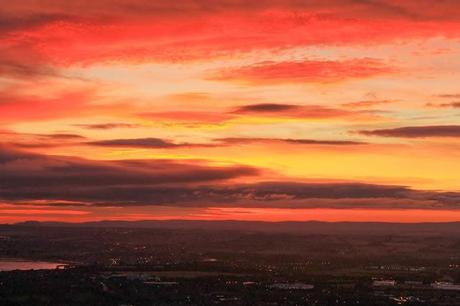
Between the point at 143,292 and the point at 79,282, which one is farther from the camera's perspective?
the point at 79,282

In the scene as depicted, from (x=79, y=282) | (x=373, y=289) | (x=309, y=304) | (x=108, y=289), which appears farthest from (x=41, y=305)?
(x=373, y=289)

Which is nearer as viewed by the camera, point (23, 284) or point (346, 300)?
point (346, 300)

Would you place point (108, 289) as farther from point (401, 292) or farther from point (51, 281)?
point (401, 292)

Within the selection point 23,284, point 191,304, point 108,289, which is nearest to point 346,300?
point 191,304

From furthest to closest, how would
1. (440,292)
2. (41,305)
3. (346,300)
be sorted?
1. (440,292)
2. (346,300)
3. (41,305)

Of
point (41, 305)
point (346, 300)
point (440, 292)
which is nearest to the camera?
point (41, 305)

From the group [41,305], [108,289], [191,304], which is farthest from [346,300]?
[41,305]

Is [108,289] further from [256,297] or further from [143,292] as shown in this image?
[256,297]

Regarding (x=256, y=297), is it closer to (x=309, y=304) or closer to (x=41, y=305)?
(x=309, y=304)
